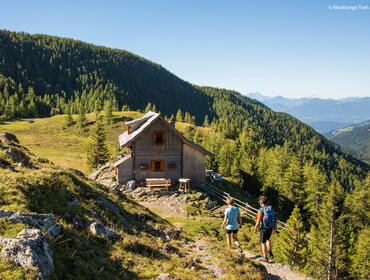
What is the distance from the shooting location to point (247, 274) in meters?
8.77

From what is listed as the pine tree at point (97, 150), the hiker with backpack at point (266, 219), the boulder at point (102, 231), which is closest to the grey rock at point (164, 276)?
the boulder at point (102, 231)

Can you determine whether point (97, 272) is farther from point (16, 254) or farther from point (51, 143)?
point (51, 143)

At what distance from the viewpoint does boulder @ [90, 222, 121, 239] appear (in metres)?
9.15

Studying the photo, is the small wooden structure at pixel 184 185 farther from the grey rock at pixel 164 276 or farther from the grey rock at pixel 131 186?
the grey rock at pixel 164 276

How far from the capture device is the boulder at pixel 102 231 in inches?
360

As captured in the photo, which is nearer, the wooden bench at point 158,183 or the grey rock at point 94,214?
the grey rock at point 94,214

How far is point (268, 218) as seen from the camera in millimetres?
10070

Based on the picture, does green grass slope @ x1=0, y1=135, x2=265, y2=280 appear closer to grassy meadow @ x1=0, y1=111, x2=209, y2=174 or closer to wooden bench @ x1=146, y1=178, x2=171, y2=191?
wooden bench @ x1=146, y1=178, x2=171, y2=191

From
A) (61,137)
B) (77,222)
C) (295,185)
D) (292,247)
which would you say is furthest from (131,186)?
(61,137)

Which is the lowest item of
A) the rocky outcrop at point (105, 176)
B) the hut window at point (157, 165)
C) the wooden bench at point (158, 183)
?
the rocky outcrop at point (105, 176)

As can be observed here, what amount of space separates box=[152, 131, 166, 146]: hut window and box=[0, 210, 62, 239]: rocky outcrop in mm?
21543

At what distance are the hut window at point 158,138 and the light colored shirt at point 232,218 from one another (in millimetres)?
19435

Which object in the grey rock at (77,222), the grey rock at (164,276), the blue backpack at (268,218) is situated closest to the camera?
the grey rock at (164,276)

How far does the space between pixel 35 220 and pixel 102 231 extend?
294 centimetres
